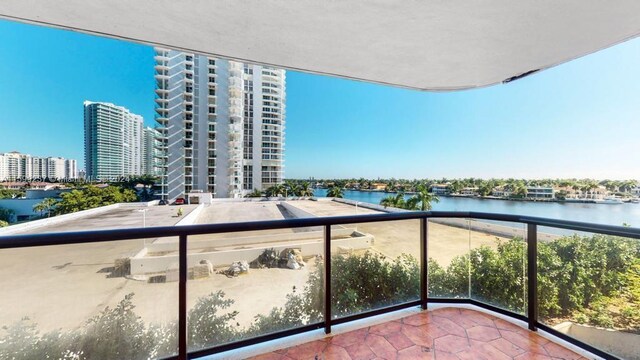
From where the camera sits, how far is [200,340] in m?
1.70

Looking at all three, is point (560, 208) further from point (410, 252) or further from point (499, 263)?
point (410, 252)

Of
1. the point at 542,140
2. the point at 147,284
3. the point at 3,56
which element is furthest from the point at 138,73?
the point at 542,140

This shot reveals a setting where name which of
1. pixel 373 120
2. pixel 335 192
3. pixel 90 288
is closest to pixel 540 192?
pixel 373 120

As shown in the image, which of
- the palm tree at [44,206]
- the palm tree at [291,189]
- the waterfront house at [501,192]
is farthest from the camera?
the palm tree at [291,189]

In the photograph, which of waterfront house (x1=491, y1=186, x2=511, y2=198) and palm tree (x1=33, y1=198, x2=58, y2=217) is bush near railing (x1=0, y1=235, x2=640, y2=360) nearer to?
waterfront house (x1=491, y1=186, x2=511, y2=198)

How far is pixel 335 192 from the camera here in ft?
148

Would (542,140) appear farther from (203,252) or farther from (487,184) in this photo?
(203,252)

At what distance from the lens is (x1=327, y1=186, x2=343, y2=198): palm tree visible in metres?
45.0

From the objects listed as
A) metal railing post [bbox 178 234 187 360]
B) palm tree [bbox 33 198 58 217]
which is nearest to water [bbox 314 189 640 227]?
metal railing post [bbox 178 234 187 360]

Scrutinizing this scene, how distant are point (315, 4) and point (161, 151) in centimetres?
3824

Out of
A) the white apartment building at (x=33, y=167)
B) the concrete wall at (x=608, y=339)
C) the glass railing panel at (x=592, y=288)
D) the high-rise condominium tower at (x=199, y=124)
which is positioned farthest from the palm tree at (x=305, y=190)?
the white apartment building at (x=33, y=167)

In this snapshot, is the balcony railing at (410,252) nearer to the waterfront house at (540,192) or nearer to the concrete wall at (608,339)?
the concrete wall at (608,339)

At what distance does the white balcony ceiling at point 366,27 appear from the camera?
1.43m

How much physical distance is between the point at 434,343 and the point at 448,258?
81 cm
